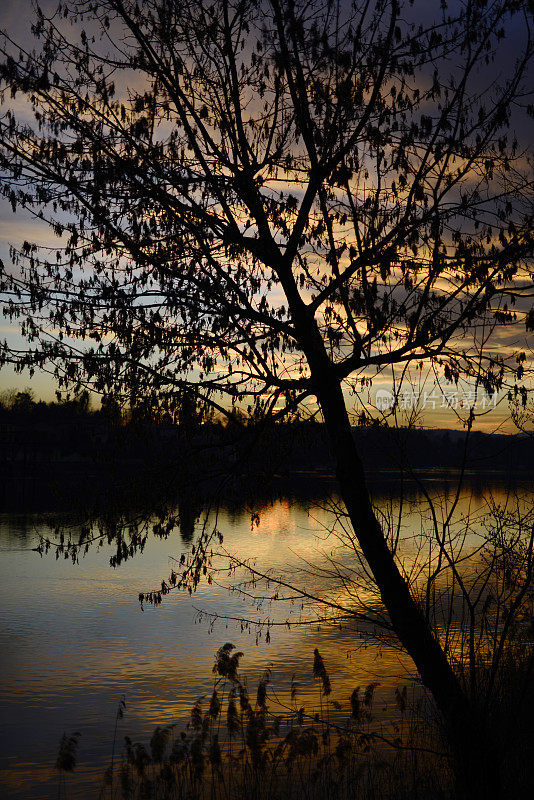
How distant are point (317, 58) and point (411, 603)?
5097 millimetres

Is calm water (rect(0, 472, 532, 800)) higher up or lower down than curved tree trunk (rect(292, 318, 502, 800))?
Answer: lower down

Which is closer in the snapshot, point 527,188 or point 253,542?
point 527,188

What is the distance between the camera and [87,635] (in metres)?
21.3

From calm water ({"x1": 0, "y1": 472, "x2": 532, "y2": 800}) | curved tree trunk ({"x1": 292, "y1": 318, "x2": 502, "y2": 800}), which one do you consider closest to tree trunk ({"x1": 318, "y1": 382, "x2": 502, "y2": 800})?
curved tree trunk ({"x1": 292, "y1": 318, "x2": 502, "y2": 800})

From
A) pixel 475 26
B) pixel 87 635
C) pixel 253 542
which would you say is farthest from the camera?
pixel 253 542

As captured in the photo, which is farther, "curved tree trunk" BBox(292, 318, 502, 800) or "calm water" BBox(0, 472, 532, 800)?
"calm water" BBox(0, 472, 532, 800)

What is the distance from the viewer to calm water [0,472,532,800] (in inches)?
501

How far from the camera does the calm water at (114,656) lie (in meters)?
12.7

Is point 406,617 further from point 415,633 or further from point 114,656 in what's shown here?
point 114,656

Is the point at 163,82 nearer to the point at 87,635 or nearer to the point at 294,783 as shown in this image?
the point at 294,783

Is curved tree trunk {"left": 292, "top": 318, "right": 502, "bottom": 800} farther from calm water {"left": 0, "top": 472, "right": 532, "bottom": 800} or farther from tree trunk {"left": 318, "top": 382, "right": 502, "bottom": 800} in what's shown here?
calm water {"left": 0, "top": 472, "right": 532, "bottom": 800}

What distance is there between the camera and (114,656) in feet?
63.2

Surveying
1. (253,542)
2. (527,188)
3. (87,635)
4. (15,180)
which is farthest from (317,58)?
(253,542)

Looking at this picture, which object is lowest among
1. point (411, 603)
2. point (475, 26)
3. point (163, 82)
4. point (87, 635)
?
point (87, 635)
